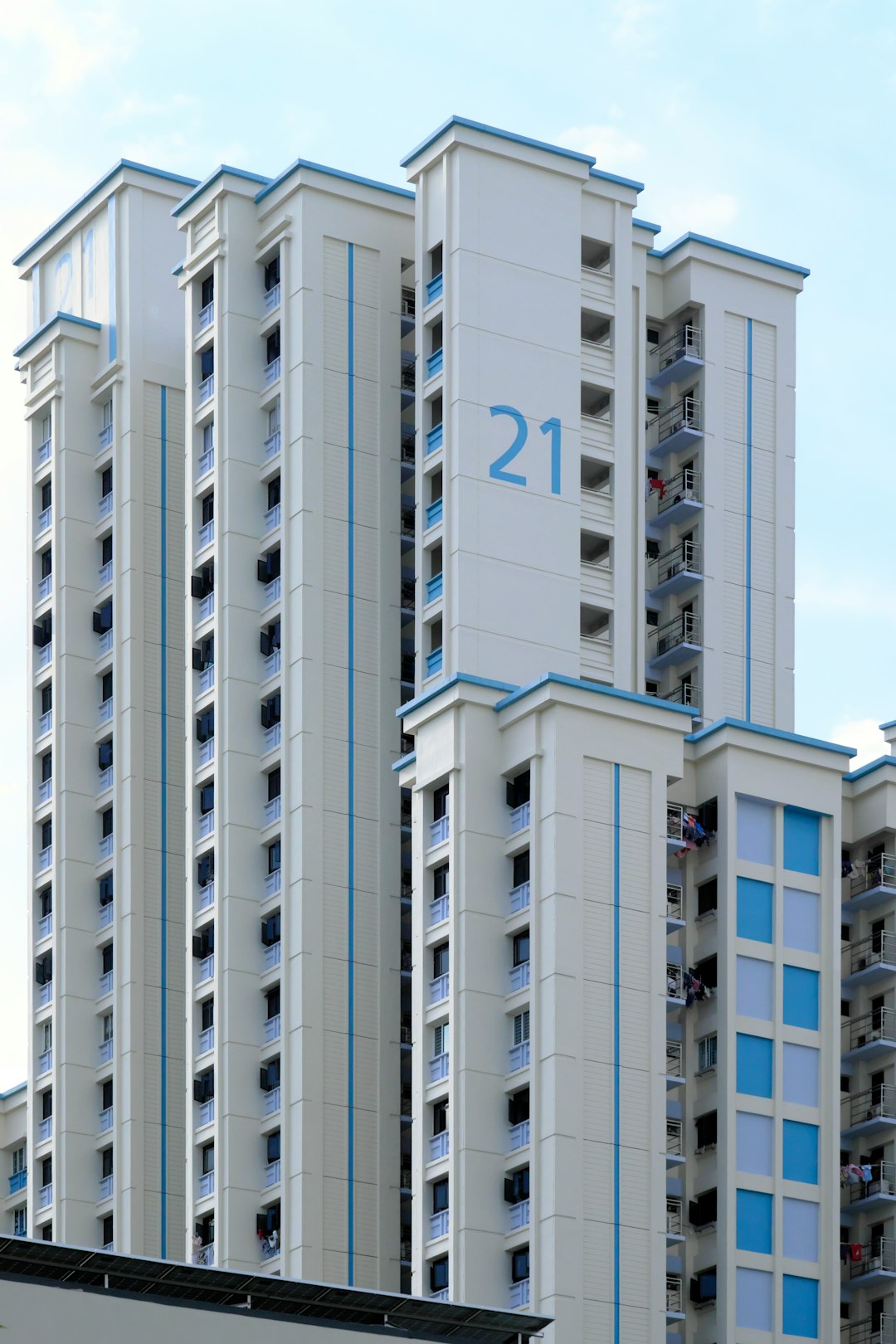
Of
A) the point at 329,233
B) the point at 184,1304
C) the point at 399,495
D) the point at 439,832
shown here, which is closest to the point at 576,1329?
the point at 439,832

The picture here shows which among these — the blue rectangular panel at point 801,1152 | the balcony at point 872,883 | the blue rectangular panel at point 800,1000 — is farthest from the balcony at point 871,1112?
the balcony at point 872,883

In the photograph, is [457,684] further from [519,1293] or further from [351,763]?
[519,1293]

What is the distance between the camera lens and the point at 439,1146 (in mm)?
90000

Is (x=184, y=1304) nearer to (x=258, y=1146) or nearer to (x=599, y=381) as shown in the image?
(x=258, y=1146)

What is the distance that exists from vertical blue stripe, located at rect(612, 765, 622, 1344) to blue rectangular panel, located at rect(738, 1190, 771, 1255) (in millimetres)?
4515

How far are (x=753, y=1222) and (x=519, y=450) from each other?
2551 cm

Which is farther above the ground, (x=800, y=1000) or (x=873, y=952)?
(x=873, y=952)

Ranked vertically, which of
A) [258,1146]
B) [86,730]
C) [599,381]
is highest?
[599,381]

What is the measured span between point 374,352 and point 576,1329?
34311 millimetres

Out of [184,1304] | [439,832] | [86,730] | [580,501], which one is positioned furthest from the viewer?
[86,730]

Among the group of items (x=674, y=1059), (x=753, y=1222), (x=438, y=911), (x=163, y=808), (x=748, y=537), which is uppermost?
(x=748, y=537)

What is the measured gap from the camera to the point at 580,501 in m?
102

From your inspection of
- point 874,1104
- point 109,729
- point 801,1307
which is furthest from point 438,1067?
point 109,729

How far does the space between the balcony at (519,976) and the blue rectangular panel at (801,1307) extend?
443 inches
